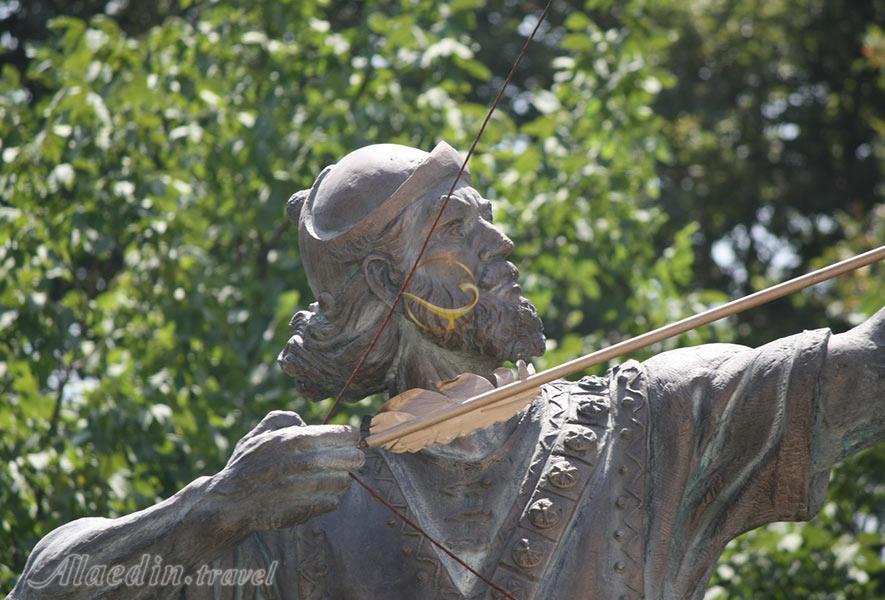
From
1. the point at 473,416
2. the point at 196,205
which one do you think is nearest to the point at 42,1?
the point at 196,205

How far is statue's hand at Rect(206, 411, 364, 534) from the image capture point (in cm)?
492

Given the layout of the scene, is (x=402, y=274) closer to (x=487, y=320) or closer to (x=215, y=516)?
(x=487, y=320)

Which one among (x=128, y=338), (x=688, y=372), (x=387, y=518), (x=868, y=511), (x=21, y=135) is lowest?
(x=868, y=511)

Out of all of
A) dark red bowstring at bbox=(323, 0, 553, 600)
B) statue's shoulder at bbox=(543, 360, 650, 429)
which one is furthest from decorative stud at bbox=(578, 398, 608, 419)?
dark red bowstring at bbox=(323, 0, 553, 600)

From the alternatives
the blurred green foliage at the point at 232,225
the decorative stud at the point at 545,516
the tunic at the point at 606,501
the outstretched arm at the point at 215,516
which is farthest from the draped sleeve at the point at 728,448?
the blurred green foliage at the point at 232,225

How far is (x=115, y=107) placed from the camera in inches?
449

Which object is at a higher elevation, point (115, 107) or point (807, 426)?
point (807, 426)

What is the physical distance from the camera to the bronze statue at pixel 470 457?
5.00 meters

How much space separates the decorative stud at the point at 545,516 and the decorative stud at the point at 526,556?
5 cm

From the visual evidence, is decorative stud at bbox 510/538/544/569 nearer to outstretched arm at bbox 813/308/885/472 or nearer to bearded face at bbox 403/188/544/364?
bearded face at bbox 403/188/544/364

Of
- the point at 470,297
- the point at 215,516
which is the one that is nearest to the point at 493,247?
the point at 470,297

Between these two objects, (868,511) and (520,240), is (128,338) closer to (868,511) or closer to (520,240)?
(520,240)

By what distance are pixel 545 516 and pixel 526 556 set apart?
0.34 ft

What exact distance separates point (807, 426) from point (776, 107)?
57.4ft
